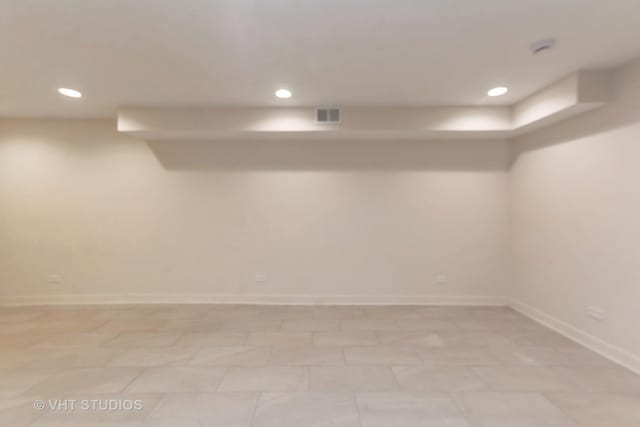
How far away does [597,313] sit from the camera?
3191 mm

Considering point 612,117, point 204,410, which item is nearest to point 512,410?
point 204,410

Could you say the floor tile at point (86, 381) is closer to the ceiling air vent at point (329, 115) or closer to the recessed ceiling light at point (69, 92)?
the recessed ceiling light at point (69, 92)

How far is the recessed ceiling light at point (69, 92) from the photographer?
3596 millimetres

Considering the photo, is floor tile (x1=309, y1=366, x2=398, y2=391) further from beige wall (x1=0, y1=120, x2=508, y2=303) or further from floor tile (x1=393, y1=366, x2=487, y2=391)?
beige wall (x1=0, y1=120, x2=508, y2=303)

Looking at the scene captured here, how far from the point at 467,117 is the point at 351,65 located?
1954 millimetres

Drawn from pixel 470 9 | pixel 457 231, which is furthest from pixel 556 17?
pixel 457 231

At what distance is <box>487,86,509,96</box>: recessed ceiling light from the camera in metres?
3.53

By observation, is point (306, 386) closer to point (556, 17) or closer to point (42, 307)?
point (556, 17)

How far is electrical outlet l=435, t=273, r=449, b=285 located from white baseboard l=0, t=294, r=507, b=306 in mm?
201

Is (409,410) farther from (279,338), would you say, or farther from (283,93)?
(283,93)

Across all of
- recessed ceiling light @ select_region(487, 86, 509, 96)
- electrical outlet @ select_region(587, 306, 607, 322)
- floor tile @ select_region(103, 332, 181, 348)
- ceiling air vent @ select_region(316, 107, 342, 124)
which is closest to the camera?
electrical outlet @ select_region(587, 306, 607, 322)

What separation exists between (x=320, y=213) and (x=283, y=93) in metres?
1.79

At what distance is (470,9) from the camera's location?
6.99 ft

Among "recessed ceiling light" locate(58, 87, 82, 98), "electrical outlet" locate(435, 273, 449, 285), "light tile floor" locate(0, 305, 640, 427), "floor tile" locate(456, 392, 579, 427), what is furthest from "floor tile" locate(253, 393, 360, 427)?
"recessed ceiling light" locate(58, 87, 82, 98)
